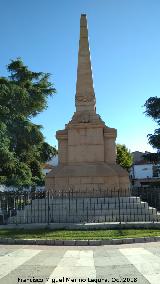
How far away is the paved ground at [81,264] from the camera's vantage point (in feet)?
19.0

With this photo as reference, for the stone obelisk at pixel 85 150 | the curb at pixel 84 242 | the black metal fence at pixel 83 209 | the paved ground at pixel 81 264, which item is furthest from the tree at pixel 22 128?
the paved ground at pixel 81 264

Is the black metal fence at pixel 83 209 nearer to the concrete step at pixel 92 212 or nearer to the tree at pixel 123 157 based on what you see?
the concrete step at pixel 92 212

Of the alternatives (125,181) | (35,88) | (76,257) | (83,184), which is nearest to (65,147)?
(83,184)

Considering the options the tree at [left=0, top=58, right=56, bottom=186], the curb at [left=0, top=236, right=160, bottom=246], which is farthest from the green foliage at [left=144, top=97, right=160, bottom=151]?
the curb at [left=0, top=236, right=160, bottom=246]

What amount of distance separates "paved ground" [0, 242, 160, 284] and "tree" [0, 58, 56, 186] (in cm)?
1576

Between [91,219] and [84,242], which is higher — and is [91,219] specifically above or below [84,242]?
above

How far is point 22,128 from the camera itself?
1138 inches

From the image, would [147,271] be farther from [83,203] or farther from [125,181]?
[125,181]

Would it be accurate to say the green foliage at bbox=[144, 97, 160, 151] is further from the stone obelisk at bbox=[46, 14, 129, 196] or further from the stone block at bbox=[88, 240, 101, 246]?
the stone block at bbox=[88, 240, 101, 246]

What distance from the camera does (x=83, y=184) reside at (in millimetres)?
16531

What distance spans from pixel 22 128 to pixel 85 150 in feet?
41.3

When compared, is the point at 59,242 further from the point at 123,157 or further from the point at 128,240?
the point at 123,157

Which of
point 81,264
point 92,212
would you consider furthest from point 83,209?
point 81,264

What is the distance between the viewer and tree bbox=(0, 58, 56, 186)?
1008 inches
